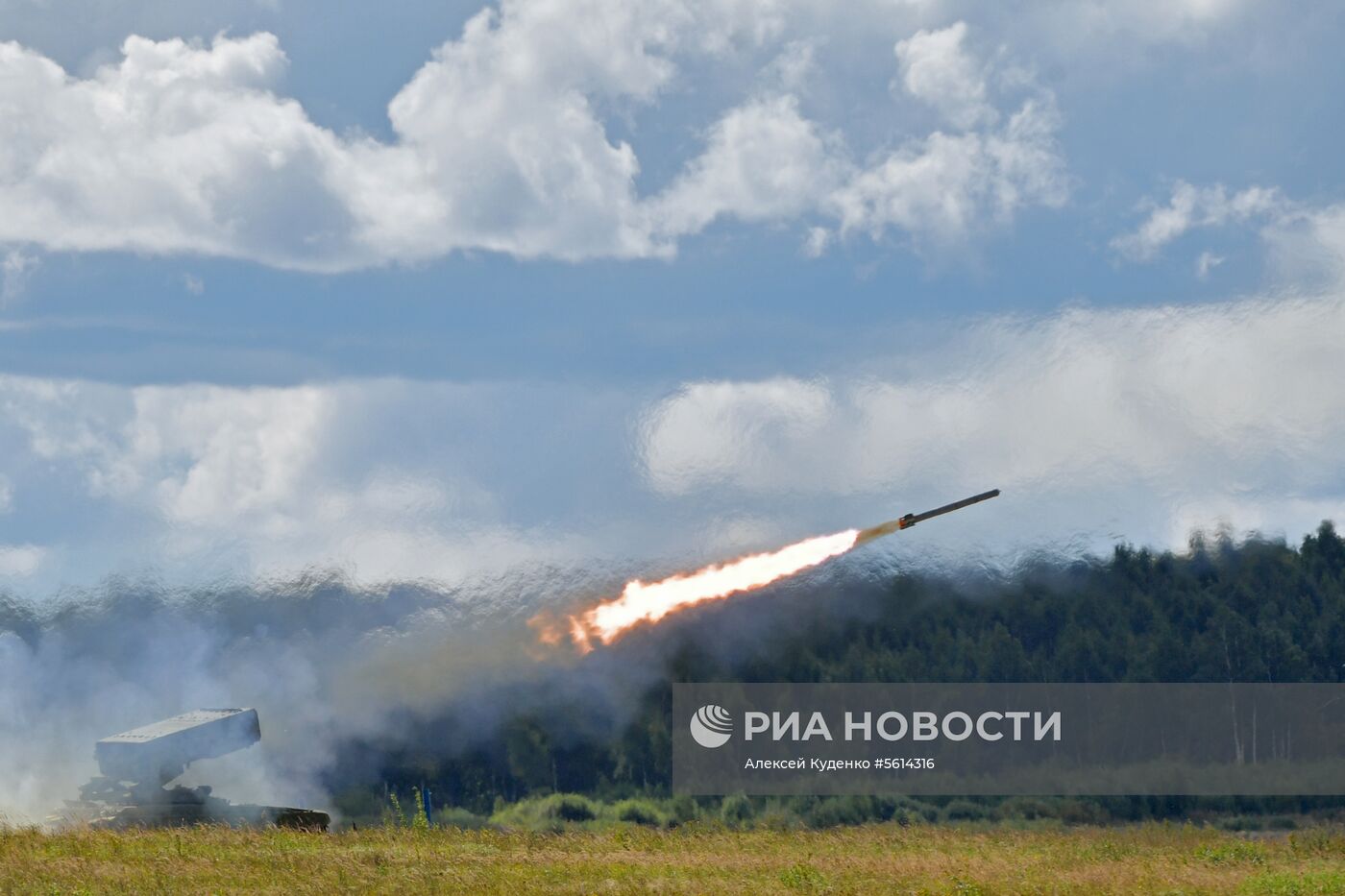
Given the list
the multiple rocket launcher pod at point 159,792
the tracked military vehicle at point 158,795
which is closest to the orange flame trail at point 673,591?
the multiple rocket launcher pod at point 159,792

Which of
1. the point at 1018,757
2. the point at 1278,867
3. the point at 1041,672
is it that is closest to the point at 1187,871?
the point at 1278,867

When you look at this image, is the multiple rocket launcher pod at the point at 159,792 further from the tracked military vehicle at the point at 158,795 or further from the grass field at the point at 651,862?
the grass field at the point at 651,862

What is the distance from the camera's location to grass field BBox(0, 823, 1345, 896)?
2591cm

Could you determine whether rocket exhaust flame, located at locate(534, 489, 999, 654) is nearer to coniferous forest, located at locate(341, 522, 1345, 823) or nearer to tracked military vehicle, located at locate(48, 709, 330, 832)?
coniferous forest, located at locate(341, 522, 1345, 823)

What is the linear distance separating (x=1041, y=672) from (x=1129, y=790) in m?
6.87

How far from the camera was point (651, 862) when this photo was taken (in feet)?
95.8

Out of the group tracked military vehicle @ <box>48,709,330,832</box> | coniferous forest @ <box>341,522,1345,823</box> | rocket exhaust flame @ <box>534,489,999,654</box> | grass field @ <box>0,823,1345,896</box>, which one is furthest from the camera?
coniferous forest @ <box>341,522,1345,823</box>

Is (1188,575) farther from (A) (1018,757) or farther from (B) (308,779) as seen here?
(B) (308,779)

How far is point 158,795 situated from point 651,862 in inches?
578

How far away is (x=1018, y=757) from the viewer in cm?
5281

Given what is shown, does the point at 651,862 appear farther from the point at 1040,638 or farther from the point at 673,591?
the point at 1040,638

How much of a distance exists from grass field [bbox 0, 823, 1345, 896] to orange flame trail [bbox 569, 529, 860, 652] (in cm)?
929

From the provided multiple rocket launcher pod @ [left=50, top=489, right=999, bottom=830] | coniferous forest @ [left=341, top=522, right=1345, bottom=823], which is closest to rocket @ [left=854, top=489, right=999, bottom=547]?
multiple rocket launcher pod @ [left=50, top=489, right=999, bottom=830]

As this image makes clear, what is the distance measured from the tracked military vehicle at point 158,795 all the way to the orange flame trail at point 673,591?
979 centimetres
